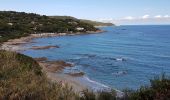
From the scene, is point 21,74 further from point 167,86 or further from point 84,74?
point 84,74

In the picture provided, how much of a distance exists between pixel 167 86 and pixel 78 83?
72.8ft

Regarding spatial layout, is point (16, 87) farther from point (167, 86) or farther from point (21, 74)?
point (167, 86)

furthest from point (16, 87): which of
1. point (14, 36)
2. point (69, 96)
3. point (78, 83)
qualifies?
point (14, 36)

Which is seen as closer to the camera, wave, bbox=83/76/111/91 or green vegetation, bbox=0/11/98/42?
wave, bbox=83/76/111/91

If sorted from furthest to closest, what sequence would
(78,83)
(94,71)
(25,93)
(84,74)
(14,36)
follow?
(14,36) < (94,71) < (84,74) < (78,83) < (25,93)

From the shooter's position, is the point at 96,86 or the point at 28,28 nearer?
the point at 96,86

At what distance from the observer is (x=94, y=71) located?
3959 cm

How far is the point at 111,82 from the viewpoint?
106 ft

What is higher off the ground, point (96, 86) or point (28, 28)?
point (96, 86)

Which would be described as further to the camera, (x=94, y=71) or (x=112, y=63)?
(x=112, y=63)

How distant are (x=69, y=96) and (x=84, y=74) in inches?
1098

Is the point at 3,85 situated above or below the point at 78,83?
above

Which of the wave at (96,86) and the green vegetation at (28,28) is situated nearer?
the wave at (96,86)

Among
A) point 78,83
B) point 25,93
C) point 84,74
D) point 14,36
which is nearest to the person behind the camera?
point 25,93
